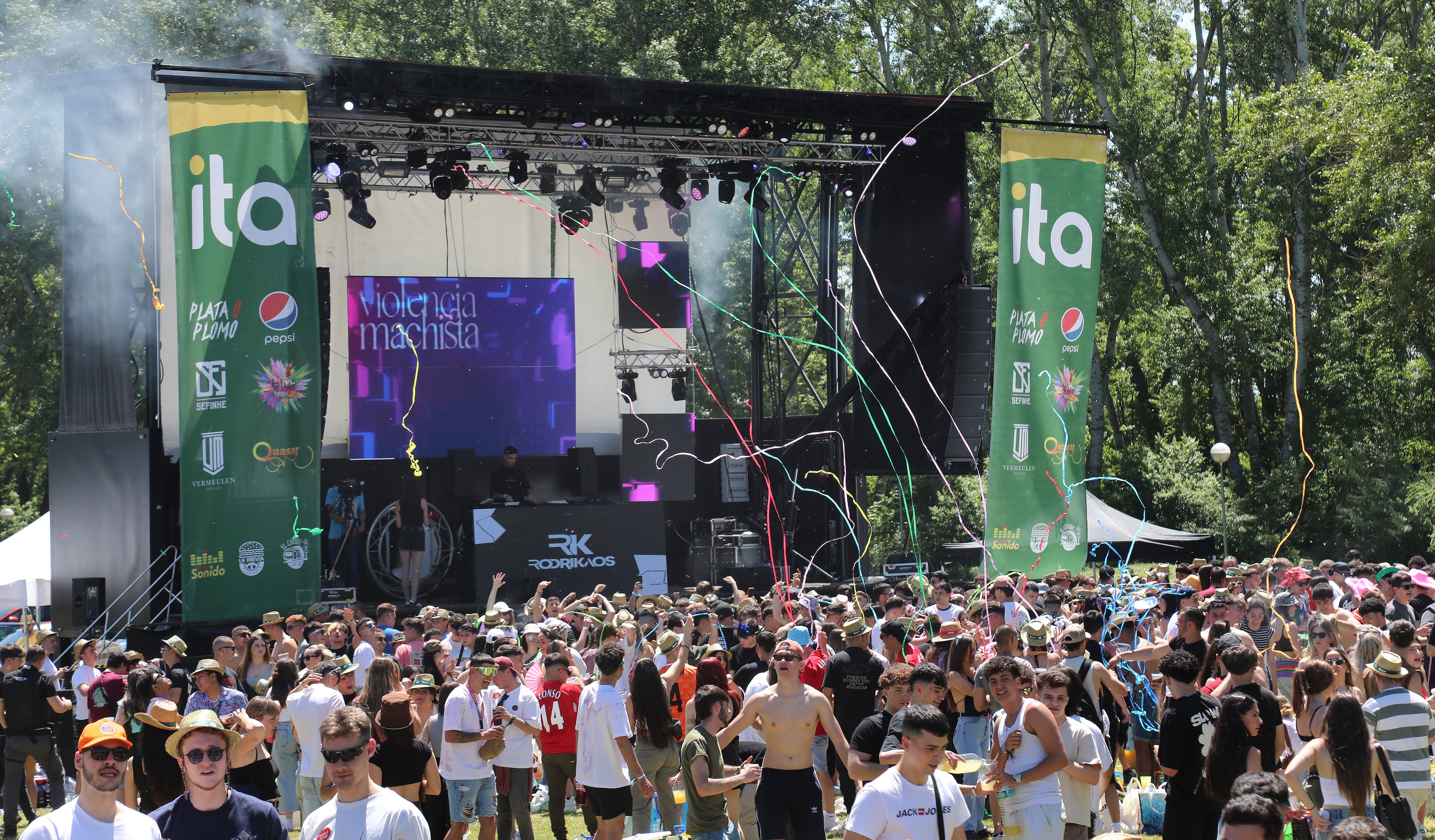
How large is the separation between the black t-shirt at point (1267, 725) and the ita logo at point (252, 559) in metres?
8.78

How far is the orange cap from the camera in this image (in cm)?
353

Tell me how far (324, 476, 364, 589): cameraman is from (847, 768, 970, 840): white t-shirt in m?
13.4

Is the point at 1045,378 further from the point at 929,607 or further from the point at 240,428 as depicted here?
the point at 240,428

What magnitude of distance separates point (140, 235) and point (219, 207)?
2111 mm

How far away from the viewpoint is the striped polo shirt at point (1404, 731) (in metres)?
5.15

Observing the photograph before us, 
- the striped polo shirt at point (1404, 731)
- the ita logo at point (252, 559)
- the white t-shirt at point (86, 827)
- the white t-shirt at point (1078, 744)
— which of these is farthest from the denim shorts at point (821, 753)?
the ita logo at point (252, 559)

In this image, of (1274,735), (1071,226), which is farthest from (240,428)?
(1274,735)

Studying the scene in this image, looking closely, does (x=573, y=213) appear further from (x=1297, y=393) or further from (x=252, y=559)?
(x=1297, y=393)

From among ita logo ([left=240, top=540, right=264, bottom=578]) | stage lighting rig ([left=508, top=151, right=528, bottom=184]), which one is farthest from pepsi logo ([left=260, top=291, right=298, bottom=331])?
stage lighting rig ([left=508, top=151, right=528, bottom=184])

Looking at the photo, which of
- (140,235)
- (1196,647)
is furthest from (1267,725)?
(140,235)

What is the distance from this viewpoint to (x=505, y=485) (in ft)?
54.3

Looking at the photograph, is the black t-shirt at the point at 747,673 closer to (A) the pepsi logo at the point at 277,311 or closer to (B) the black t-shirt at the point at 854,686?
(B) the black t-shirt at the point at 854,686

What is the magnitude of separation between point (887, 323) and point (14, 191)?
658 inches

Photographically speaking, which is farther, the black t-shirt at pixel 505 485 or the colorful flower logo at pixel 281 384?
the black t-shirt at pixel 505 485
